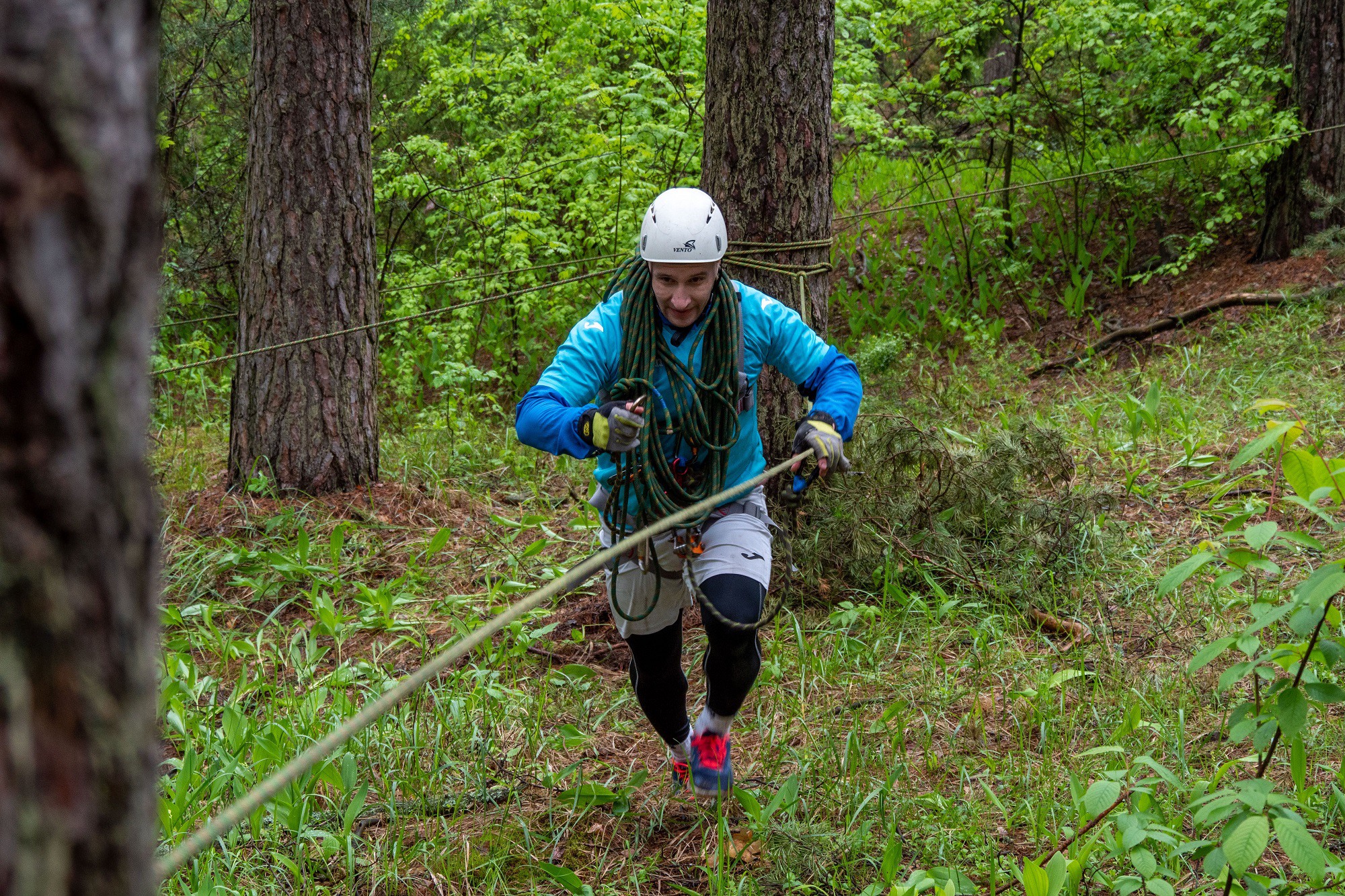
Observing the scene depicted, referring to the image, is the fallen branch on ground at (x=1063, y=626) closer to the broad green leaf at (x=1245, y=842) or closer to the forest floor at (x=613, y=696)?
the forest floor at (x=613, y=696)

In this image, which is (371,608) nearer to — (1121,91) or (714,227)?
(714,227)

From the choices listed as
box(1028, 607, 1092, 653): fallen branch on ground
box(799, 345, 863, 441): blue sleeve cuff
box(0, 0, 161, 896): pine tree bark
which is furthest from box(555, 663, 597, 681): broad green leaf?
box(0, 0, 161, 896): pine tree bark

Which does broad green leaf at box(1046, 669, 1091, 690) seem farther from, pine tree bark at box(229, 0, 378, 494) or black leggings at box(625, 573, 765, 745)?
pine tree bark at box(229, 0, 378, 494)

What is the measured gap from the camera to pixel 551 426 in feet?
Answer: 9.62

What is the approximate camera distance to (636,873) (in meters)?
2.86

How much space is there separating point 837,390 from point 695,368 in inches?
17.7

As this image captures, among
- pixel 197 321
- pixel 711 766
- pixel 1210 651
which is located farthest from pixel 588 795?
pixel 197 321

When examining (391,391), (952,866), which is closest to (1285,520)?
(952,866)

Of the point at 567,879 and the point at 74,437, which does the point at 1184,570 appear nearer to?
the point at 567,879

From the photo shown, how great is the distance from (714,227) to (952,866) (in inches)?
72.0

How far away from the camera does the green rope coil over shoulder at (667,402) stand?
10.1 ft

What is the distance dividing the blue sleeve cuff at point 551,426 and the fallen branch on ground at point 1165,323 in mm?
5714

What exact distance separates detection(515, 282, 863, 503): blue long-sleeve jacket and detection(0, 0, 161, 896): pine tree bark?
7.18 ft

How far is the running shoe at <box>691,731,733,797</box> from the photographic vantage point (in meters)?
3.10
